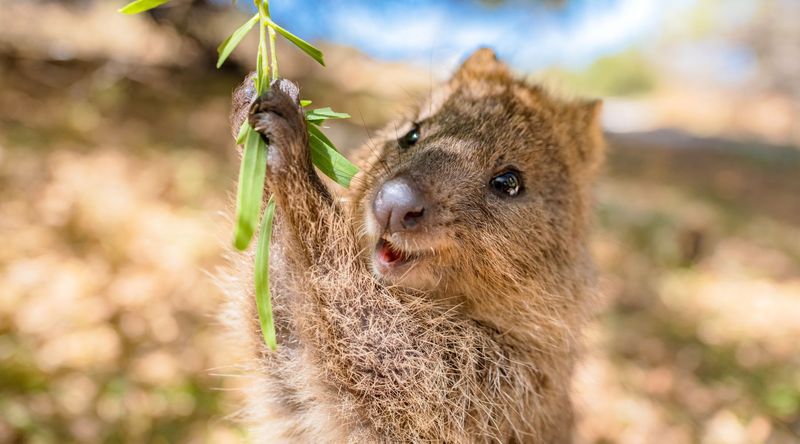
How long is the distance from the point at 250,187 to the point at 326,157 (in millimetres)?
470

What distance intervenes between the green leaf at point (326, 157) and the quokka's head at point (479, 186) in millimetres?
181

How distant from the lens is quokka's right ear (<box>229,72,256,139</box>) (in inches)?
92.4

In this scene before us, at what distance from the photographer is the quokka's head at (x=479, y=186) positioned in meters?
2.44

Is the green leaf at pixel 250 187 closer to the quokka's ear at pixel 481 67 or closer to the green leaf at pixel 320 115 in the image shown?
the green leaf at pixel 320 115

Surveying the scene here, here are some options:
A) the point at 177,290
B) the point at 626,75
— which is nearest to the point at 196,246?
the point at 177,290

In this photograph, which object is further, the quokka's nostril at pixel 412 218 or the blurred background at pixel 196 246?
the blurred background at pixel 196 246

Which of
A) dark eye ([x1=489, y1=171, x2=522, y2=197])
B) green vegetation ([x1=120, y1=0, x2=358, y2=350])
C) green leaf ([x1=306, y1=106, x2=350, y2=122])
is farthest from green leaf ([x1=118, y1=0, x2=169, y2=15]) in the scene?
dark eye ([x1=489, y1=171, x2=522, y2=197])

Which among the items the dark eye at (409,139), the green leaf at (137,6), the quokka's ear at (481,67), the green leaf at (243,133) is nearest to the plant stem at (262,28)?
the green leaf at (243,133)

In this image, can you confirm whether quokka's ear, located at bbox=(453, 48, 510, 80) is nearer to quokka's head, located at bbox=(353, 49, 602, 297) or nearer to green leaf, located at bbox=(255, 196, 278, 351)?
quokka's head, located at bbox=(353, 49, 602, 297)

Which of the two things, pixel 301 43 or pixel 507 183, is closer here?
pixel 301 43

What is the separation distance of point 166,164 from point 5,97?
8.38ft

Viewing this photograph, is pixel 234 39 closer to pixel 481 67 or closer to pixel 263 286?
pixel 263 286

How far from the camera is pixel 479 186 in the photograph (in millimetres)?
2740

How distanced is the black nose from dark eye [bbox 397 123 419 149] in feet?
2.51
